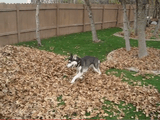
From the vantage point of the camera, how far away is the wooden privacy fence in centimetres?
1084

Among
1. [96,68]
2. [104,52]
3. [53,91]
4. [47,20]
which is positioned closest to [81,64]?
[96,68]

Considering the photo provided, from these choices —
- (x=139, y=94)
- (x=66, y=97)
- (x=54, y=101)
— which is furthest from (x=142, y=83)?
(x=54, y=101)

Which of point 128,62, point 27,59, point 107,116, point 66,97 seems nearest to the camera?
point 107,116

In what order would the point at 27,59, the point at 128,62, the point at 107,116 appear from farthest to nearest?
1. the point at 128,62
2. the point at 27,59
3. the point at 107,116

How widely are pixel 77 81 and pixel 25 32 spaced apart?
23.6 feet

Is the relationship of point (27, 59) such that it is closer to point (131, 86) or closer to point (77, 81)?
point (77, 81)

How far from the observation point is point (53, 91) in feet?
18.5

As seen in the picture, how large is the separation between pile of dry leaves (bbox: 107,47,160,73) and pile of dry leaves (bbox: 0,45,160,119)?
1311 millimetres

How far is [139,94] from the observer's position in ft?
18.3

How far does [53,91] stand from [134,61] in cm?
462

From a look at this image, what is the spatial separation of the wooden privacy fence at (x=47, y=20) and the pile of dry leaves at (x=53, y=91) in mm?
Result: 4037

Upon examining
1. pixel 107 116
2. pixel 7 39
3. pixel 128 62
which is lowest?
pixel 107 116

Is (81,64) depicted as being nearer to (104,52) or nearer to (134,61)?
(134,61)

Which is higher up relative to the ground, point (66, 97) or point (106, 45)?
point (106, 45)
